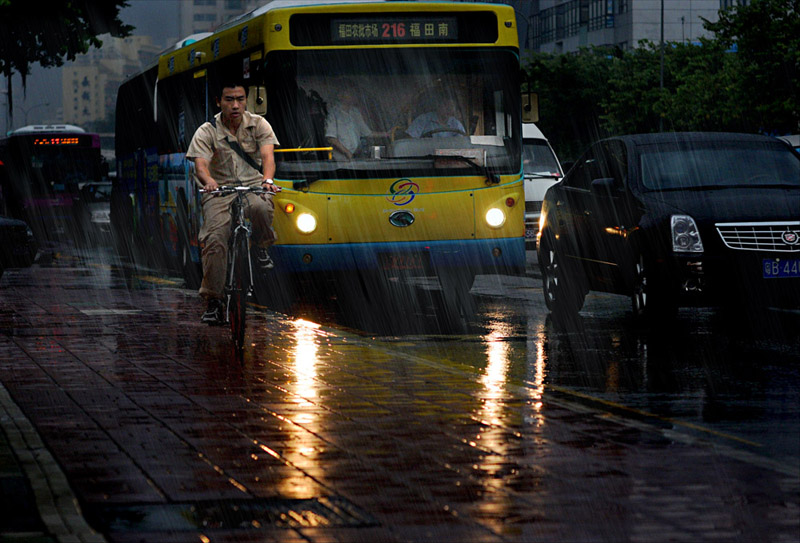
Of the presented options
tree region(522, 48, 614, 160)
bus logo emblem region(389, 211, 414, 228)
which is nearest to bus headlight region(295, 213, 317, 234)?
bus logo emblem region(389, 211, 414, 228)

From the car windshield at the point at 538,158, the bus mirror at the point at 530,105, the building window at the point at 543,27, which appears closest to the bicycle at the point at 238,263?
the bus mirror at the point at 530,105

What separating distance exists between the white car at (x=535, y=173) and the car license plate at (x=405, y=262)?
904cm

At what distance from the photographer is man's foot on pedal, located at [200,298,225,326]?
481 inches

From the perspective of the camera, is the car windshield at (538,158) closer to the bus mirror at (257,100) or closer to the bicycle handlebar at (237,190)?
the bus mirror at (257,100)

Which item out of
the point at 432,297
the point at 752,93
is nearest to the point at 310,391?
the point at 432,297

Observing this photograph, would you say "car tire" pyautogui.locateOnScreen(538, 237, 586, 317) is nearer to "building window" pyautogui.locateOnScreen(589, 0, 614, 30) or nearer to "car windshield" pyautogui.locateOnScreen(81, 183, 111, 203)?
"car windshield" pyautogui.locateOnScreen(81, 183, 111, 203)

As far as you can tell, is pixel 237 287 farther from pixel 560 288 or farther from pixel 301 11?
pixel 301 11

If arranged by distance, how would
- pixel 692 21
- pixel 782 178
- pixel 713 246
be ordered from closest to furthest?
pixel 713 246, pixel 782 178, pixel 692 21

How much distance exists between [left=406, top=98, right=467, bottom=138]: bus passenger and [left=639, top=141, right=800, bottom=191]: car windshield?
90.3 inches

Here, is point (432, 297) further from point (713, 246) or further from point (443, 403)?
point (443, 403)

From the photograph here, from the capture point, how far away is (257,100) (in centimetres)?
1504

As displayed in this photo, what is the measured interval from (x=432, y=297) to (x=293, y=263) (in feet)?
7.84

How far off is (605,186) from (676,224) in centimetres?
117

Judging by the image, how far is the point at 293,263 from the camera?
49.3 feet
